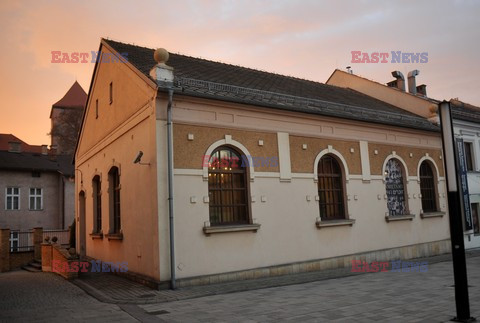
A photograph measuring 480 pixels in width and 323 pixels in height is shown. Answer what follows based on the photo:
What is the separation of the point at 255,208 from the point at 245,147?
1897mm

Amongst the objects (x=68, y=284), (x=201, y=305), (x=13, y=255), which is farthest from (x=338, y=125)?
(x=13, y=255)

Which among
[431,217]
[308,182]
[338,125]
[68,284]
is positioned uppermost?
Answer: [338,125]

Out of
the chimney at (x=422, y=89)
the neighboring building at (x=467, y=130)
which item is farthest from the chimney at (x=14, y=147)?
the chimney at (x=422, y=89)

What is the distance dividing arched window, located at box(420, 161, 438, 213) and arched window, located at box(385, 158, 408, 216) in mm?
1596

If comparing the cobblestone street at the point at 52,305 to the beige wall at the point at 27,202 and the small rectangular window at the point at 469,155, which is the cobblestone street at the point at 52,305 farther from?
the small rectangular window at the point at 469,155

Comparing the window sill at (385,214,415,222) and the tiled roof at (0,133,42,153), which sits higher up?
the tiled roof at (0,133,42,153)

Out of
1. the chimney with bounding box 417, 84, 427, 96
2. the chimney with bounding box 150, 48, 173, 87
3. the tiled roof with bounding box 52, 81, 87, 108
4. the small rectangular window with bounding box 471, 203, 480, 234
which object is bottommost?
the small rectangular window with bounding box 471, 203, 480, 234

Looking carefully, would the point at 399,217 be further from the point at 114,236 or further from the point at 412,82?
the point at 412,82

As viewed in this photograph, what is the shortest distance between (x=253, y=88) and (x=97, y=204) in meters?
8.29

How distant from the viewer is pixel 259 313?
800 centimetres

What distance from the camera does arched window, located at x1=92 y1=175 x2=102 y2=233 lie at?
17.1 metres

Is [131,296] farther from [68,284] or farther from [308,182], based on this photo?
[308,182]

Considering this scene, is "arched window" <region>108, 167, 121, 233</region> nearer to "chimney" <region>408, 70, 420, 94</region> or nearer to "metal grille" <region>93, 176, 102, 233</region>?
"metal grille" <region>93, 176, 102, 233</region>

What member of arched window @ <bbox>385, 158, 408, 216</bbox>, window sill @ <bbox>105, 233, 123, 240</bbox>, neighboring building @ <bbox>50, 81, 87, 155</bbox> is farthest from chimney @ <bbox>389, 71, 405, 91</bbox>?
neighboring building @ <bbox>50, 81, 87, 155</bbox>
